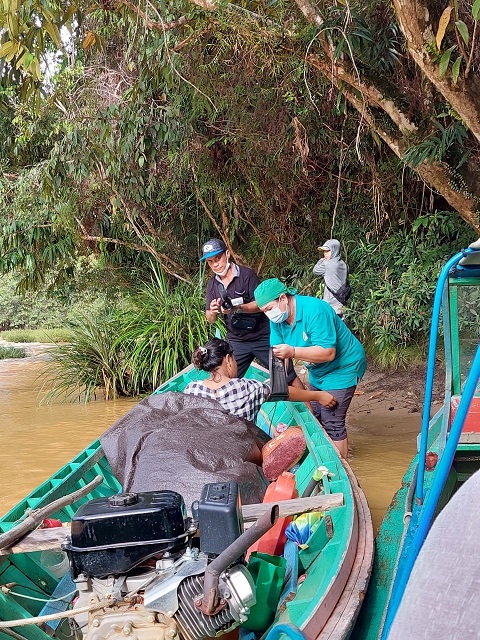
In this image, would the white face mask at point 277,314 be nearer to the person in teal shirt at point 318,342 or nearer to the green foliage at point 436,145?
the person in teal shirt at point 318,342

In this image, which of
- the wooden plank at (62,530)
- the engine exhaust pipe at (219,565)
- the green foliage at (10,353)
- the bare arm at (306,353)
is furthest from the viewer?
the green foliage at (10,353)

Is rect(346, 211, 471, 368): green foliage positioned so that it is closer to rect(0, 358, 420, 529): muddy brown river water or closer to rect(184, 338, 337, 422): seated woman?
rect(0, 358, 420, 529): muddy brown river water

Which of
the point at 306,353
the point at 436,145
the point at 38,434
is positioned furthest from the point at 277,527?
the point at 38,434

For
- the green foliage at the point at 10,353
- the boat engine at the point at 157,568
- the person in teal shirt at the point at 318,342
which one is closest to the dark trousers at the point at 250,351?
the person in teal shirt at the point at 318,342

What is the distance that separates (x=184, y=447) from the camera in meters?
3.10

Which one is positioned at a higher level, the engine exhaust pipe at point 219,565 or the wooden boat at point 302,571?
the engine exhaust pipe at point 219,565

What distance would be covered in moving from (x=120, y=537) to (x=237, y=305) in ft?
12.4

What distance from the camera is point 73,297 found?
14695mm

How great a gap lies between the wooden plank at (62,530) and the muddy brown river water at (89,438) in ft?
7.51

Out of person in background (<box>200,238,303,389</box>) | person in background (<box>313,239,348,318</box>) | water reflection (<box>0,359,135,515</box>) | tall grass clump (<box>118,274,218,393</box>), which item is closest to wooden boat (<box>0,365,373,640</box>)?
person in background (<box>200,238,303,389</box>)

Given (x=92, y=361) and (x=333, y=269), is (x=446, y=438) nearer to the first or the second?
(x=333, y=269)

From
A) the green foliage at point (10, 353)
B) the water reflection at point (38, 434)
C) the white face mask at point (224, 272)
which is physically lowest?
the green foliage at point (10, 353)

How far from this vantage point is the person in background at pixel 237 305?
224 inches

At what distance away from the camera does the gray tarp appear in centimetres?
292
